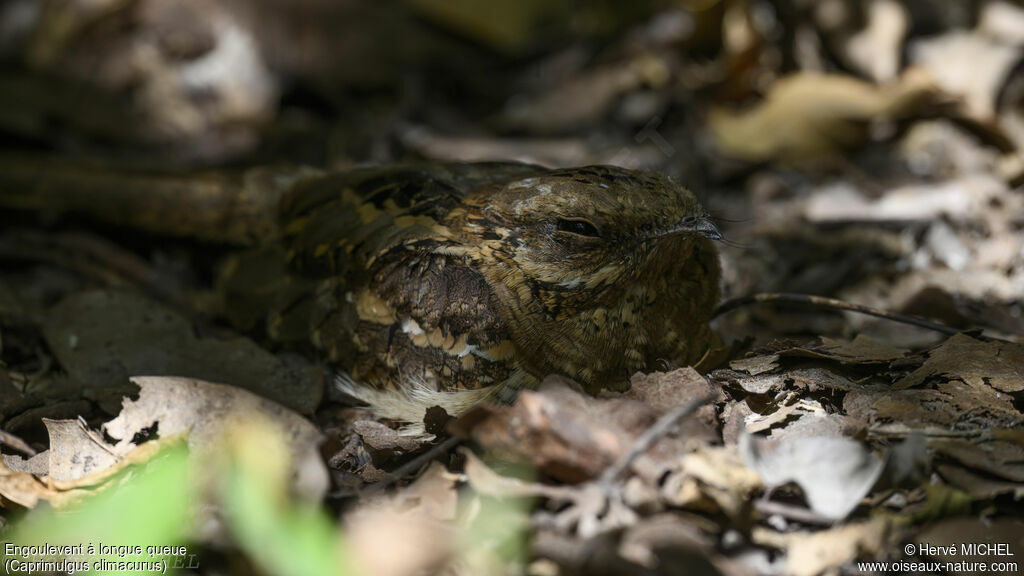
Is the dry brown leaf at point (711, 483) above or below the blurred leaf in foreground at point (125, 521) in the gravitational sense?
above

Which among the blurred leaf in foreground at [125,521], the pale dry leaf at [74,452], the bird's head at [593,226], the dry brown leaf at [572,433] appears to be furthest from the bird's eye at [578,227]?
the pale dry leaf at [74,452]

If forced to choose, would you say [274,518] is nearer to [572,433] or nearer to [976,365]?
[572,433]

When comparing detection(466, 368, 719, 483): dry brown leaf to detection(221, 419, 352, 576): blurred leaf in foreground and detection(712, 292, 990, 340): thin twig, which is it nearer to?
detection(221, 419, 352, 576): blurred leaf in foreground

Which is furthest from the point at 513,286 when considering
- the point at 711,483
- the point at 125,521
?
the point at 125,521

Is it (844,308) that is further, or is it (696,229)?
(844,308)

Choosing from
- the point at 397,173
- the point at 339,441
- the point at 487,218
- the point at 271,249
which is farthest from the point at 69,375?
the point at 487,218

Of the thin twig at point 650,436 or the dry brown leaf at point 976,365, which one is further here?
the dry brown leaf at point 976,365

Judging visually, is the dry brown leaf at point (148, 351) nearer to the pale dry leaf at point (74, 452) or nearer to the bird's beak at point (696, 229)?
the pale dry leaf at point (74, 452)

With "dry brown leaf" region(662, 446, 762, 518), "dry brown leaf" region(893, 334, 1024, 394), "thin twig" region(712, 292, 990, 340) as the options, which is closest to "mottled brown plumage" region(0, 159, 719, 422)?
"thin twig" region(712, 292, 990, 340)

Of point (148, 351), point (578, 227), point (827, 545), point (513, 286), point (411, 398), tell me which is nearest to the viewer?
point (827, 545)

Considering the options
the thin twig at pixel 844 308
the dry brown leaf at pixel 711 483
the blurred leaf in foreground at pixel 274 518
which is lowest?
the blurred leaf in foreground at pixel 274 518
